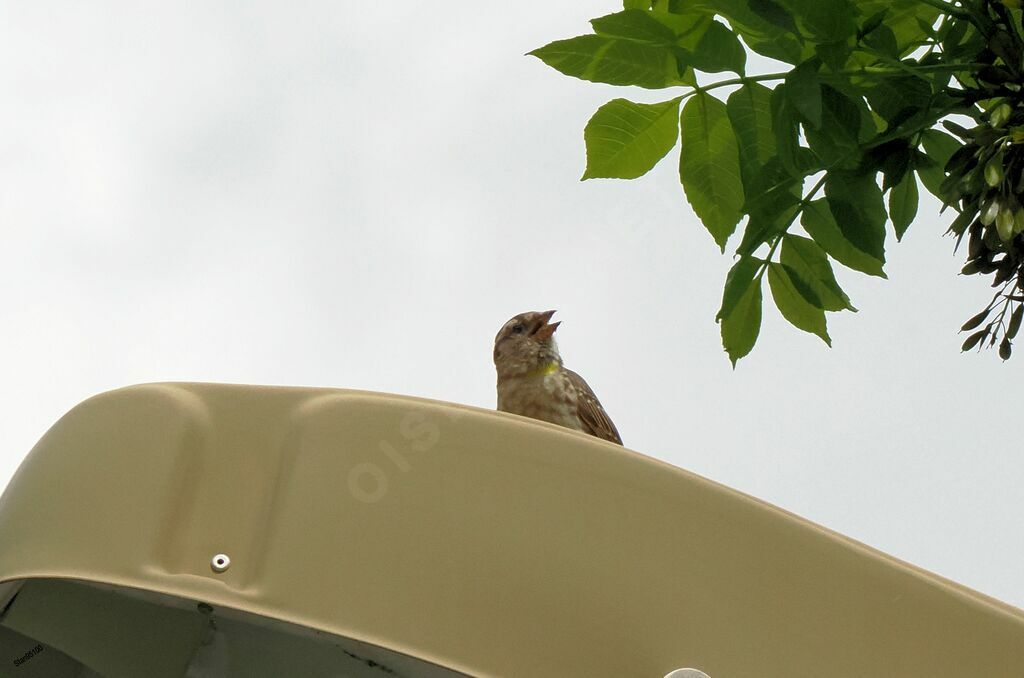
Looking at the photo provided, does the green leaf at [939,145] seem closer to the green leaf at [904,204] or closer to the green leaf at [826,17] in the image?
the green leaf at [904,204]

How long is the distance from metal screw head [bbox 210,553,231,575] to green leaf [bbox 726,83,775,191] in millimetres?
651

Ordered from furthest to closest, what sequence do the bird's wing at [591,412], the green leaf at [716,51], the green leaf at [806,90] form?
the bird's wing at [591,412], the green leaf at [716,51], the green leaf at [806,90]

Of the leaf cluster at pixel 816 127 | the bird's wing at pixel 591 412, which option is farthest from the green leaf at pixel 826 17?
the bird's wing at pixel 591 412

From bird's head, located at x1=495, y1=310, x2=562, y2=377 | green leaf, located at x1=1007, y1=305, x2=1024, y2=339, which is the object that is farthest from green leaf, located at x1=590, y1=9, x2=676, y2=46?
bird's head, located at x1=495, y1=310, x2=562, y2=377

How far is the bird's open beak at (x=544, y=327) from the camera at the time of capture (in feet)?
8.64

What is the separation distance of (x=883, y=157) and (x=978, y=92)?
0.34ft

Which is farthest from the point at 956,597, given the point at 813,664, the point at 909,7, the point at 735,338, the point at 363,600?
the point at 909,7

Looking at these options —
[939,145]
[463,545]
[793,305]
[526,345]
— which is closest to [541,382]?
[526,345]

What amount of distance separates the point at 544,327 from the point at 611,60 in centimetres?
165

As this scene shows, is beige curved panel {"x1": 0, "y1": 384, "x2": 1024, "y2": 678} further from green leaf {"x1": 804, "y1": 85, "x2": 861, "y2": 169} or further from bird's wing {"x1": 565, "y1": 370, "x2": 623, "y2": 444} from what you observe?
bird's wing {"x1": 565, "y1": 370, "x2": 623, "y2": 444}

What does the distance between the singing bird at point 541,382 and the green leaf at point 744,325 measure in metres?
1.08

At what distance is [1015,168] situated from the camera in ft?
3.16

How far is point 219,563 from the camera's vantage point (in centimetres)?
59

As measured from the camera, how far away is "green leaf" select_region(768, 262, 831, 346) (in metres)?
1.17
